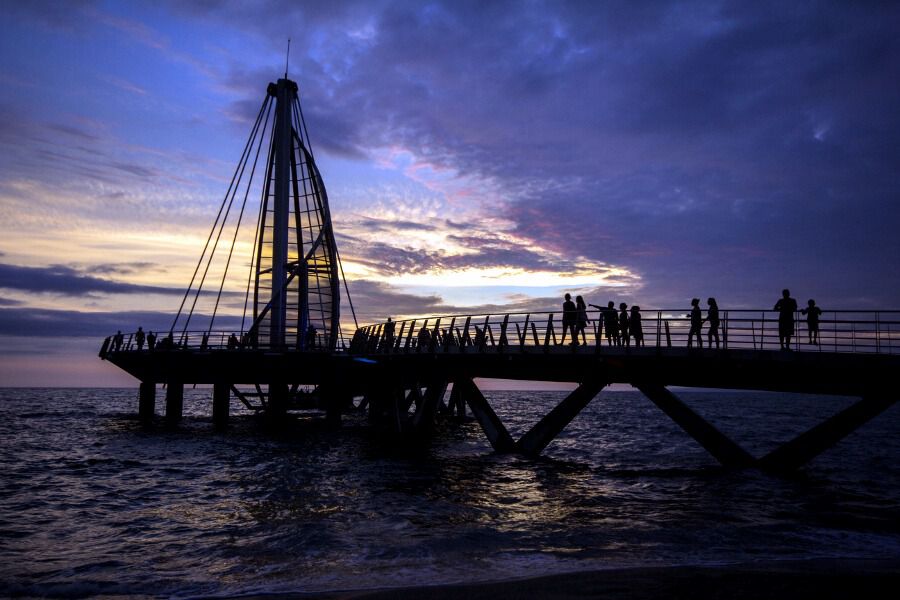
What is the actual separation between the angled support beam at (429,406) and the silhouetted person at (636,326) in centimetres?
1048

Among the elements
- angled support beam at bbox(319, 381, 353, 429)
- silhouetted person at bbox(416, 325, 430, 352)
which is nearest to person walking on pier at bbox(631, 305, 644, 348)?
silhouetted person at bbox(416, 325, 430, 352)

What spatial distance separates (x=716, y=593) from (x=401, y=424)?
91.6 ft

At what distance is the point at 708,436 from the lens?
19.4 metres

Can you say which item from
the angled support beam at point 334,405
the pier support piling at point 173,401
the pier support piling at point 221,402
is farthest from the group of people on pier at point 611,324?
the pier support piling at point 173,401

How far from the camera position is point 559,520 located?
13328 millimetres

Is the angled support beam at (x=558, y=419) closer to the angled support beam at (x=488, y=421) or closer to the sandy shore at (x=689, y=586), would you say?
the angled support beam at (x=488, y=421)

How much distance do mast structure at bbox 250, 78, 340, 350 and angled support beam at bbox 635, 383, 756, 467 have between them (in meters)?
24.4

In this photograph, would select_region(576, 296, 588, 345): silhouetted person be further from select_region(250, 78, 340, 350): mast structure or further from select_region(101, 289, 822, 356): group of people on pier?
select_region(250, 78, 340, 350): mast structure

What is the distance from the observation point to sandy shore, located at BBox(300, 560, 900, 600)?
801cm

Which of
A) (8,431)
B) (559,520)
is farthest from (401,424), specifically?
(8,431)

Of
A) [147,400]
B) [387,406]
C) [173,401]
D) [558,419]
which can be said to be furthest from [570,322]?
[147,400]

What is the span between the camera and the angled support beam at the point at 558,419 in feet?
70.2

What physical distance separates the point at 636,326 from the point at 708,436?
3.92m

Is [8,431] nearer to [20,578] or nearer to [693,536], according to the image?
[20,578]
